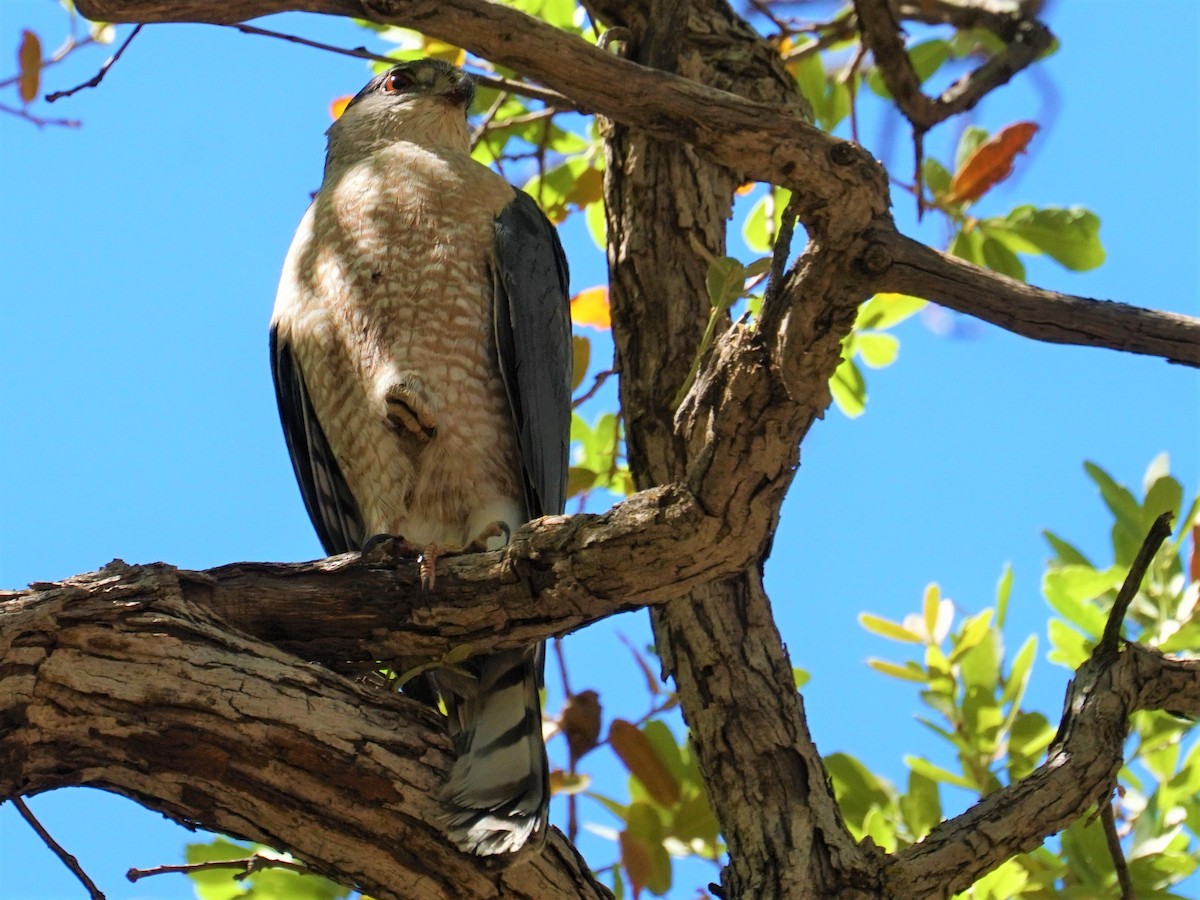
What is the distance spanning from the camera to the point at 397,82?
4320mm

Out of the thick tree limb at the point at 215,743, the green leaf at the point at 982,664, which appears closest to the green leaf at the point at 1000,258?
the green leaf at the point at 982,664

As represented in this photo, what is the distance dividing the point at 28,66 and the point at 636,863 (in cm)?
335

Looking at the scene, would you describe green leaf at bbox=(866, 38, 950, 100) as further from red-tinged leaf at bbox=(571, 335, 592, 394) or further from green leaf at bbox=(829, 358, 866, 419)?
red-tinged leaf at bbox=(571, 335, 592, 394)

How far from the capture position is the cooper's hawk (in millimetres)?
3291

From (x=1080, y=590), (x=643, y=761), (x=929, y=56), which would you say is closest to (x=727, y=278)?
(x=643, y=761)

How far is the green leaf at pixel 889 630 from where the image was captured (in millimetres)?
3988

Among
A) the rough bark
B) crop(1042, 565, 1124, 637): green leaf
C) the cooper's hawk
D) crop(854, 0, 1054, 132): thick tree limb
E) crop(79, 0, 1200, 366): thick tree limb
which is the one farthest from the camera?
crop(854, 0, 1054, 132): thick tree limb

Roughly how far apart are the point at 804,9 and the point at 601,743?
287cm

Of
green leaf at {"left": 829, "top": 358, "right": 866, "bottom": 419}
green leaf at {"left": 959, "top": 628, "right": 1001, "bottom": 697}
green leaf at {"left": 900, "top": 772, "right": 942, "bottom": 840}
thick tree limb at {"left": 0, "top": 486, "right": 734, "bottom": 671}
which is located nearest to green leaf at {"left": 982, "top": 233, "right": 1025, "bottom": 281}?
green leaf at {"left": 829, "top": 358, "right": 866, "bottom": 419}

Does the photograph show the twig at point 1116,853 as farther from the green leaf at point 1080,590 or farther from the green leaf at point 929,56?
the green leaf at point 929,56

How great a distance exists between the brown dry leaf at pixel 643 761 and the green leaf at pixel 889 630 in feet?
2.78

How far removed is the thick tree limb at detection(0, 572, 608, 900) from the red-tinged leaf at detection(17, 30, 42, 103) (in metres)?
2.46

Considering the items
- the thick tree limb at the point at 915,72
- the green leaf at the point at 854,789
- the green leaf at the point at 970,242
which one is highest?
the thick tree limb at the point at 915,72

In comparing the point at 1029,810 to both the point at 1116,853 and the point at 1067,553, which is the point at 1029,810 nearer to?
the point at 1116,853
